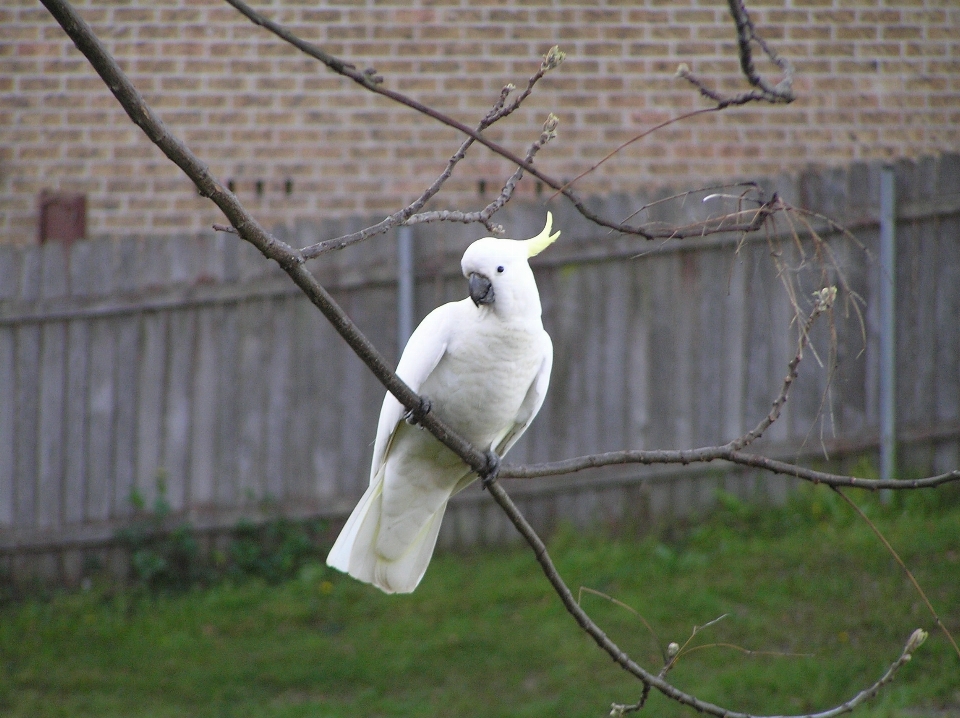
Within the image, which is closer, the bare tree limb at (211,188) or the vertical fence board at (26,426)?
the bare tree limb at (211,188)

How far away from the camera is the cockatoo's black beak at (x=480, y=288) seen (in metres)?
2.35

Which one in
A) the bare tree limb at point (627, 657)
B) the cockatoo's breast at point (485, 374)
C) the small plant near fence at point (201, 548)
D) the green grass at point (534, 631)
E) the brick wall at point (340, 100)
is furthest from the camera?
the brick wall at point (340, 100)

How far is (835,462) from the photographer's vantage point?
15.7ft

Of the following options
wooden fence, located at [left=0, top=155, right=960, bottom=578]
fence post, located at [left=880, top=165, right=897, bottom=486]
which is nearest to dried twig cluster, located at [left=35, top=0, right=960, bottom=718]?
wooden fence, located at [left=0, top=155, right=960, bottom=578]

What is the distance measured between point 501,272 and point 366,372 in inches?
101

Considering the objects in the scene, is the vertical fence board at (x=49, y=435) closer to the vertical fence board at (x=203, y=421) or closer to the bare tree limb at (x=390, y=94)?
the vertical fence board at (x=203, y=421)

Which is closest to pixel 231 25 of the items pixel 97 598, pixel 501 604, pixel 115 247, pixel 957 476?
pixel 115 247

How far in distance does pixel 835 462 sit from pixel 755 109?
209cm

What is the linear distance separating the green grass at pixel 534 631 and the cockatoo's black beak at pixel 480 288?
192 centimetres

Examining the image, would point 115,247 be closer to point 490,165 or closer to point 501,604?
point 490,165

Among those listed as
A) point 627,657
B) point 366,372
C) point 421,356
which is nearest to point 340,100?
point 366,372

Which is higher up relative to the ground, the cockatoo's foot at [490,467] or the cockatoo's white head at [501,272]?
the cockatoo's white head at [501,272]

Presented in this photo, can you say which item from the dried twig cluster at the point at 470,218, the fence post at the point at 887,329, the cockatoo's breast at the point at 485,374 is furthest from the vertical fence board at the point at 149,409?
the fence post at the point at 887,329

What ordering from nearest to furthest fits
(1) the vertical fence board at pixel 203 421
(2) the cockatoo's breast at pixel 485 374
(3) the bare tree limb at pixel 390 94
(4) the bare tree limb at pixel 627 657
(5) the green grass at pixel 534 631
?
(3) the bare tree limb at pixel 390 94, (4) the bare tree limb at pixel 627 657, (2) the cockatoo's breast at pixel 485 374, (5) the green grass at pixel 534 631, (1) the vertical fence board at pixel 203 421
